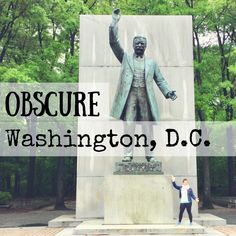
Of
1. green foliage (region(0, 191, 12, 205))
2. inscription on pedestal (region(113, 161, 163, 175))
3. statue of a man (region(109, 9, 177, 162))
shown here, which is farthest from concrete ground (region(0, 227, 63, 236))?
green foliage (region(0, 191, 12, 205))

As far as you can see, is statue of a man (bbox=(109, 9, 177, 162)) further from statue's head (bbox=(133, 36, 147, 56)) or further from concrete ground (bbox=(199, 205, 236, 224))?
concrete ground (bbox=(199, 205, 236, 224))

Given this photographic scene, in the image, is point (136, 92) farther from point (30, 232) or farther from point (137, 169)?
point (30, 232)

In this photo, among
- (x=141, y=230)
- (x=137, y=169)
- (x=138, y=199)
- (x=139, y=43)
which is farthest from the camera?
(x=139, y=43)

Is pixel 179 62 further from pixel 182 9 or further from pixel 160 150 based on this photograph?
pixel 182 9

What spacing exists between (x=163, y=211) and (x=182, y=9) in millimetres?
12075

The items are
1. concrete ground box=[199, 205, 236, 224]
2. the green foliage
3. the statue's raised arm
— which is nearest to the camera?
the statue's raised arm

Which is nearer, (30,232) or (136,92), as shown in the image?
(136,92)

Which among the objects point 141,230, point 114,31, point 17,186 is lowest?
point 141,230

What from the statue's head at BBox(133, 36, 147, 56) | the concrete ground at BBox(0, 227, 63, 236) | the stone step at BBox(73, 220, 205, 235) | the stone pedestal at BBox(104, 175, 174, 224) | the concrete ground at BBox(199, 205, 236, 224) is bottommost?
the concrete ground at BBox(199, 205, 236, 224)

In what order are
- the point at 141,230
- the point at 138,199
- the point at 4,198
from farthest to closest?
the point at 4,198
the point at 138,199
the point at 141,230

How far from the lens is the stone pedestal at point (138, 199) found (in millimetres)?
10219

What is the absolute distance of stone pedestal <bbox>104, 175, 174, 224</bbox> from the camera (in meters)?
10.2

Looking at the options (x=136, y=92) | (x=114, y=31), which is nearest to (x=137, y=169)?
(x=136, y=92)

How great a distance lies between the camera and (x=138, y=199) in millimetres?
10258
